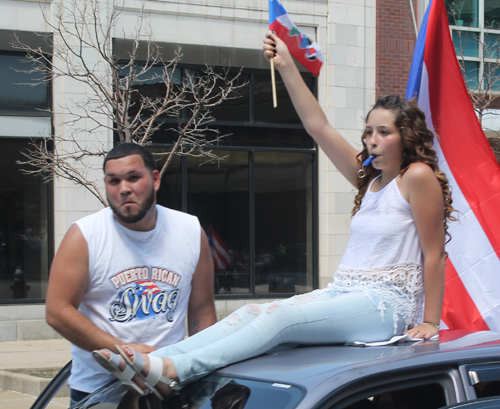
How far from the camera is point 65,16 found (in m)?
9.96

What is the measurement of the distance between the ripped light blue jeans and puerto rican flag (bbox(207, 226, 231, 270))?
27.5ft

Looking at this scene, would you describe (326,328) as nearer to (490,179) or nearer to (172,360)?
(172,360)

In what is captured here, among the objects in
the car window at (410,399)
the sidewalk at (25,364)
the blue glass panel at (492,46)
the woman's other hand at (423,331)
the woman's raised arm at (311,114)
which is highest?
the blue glass panel at (492,46)

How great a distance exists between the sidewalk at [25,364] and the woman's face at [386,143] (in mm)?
2963

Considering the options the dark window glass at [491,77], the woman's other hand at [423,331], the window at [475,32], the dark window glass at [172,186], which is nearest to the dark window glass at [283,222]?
the dark window glass at [172,186]

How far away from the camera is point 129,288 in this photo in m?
2.88

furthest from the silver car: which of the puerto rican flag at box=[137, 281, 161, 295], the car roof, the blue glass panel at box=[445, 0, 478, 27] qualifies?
the blue glass panel at box=[445, 0, 478, 27]

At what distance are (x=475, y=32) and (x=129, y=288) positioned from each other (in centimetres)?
1125

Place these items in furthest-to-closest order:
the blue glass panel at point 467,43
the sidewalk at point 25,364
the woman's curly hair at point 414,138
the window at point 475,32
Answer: the blue glass panel at point 467,43, the window at point 475,32, the sidewalk at point 25,364, the woman's curly hair at point 414,138

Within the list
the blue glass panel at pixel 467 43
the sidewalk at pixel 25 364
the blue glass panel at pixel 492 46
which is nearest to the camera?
the sidewalk at pixel 25 364

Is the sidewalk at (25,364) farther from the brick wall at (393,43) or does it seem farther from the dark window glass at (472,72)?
the dark window glass at (472,72)

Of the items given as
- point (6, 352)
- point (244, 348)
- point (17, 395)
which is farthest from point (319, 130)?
point (6, 352)

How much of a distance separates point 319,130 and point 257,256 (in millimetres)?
8093

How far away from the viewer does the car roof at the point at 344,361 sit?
208 centimetres
